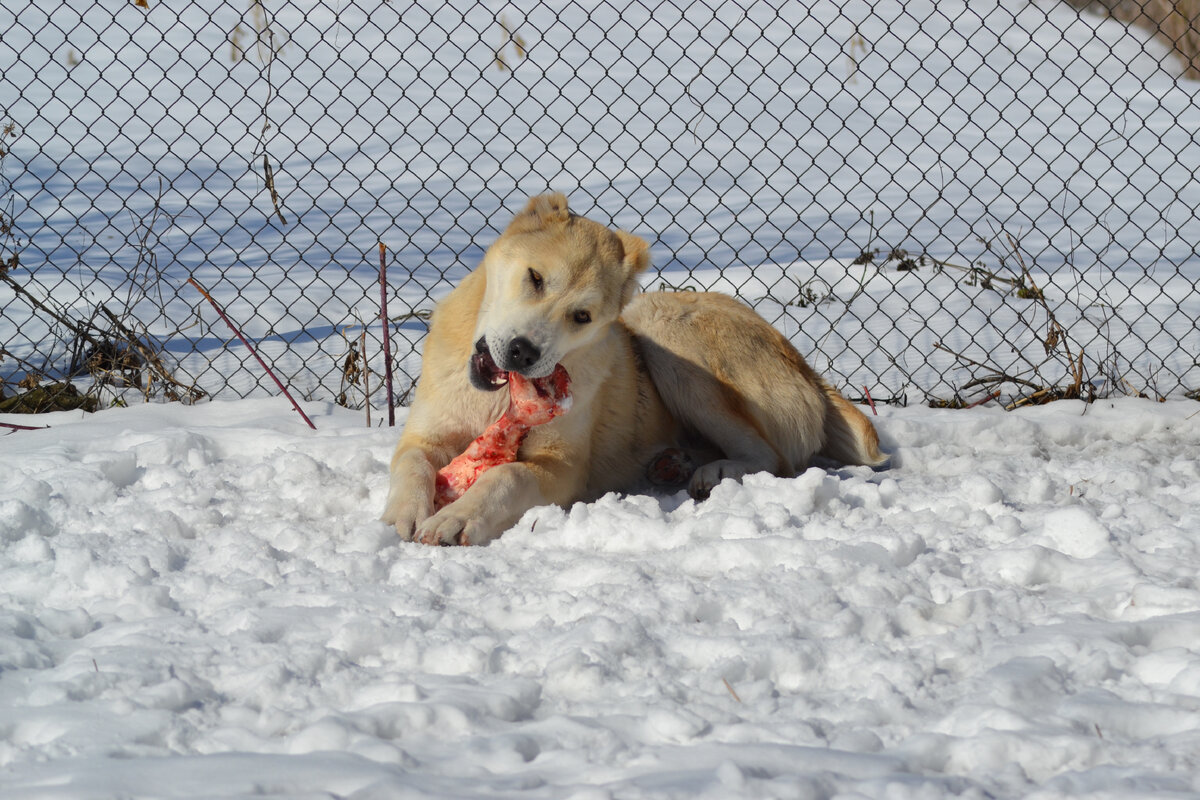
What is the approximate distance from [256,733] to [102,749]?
0.26m

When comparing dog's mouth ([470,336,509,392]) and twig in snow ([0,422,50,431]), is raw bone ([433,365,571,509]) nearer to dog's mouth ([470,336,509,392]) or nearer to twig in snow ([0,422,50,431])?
dog's mouth ([470,336,509,392])

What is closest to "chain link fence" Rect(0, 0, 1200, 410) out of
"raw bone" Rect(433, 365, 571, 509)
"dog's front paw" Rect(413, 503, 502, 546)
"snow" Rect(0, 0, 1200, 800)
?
"snow" Rect(0, 0, 1200, 800)

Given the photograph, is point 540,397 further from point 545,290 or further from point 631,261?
point 631,261

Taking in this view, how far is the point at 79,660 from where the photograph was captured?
6.91ft

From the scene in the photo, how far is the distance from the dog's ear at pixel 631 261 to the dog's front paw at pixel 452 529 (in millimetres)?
976

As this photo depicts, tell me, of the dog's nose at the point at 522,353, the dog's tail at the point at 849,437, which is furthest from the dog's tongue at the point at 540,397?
the dog's tail at the point at 849,437

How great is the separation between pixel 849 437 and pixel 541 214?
5.44 ft

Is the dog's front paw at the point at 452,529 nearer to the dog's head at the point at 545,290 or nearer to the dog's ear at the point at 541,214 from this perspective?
the dog's head at the point at 545,290

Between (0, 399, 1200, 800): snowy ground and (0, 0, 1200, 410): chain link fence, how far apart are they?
2118mm

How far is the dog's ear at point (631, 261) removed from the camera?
11.5 ft

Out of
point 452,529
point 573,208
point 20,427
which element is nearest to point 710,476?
point 452,529

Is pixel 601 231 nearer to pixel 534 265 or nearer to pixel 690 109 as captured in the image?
pixel 534 265

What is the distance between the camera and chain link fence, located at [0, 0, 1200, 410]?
219 inches

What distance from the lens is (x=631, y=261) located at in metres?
3.51
